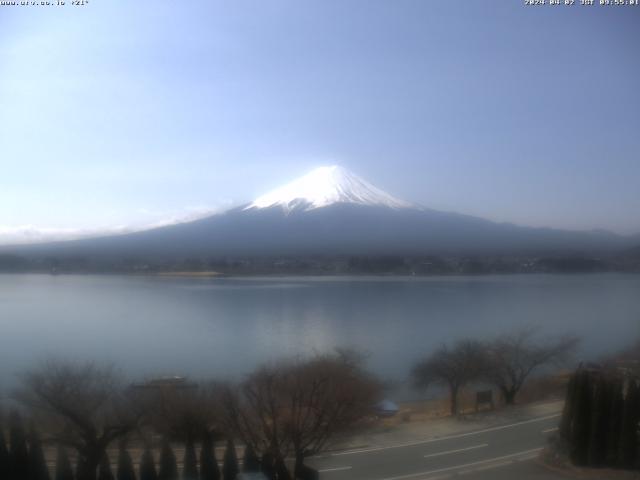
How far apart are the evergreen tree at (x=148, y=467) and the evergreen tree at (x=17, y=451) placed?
2.39ft

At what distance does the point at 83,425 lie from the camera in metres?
3.52

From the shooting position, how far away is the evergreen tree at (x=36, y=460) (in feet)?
11.2

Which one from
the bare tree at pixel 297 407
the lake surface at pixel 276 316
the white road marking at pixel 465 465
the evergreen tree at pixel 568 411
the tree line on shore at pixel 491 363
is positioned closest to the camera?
the white road marking at pixel 465 465

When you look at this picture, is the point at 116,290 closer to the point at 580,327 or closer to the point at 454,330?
the point at 454,330

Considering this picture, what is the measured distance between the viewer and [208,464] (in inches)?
134

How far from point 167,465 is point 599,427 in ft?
9.07

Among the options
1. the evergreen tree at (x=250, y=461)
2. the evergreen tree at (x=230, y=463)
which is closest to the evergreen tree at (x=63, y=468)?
the evergreen tree at (x=230, y=463)

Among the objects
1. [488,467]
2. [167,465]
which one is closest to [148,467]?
[167,465]

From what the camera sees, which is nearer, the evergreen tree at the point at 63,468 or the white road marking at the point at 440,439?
the evergreen tree at the point at 63,468

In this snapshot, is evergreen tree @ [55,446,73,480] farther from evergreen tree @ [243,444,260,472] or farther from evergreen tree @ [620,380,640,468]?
evergreen tree @ [620,380,640,468]

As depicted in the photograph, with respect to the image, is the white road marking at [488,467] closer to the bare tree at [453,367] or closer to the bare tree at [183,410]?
the bare tree at [453,367]

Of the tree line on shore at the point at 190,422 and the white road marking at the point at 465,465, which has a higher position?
the tree line on shore at the point at 190,422

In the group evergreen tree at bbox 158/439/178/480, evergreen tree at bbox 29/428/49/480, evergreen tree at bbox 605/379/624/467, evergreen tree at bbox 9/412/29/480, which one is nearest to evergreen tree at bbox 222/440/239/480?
evergreen tree at bbox 158/439/178/480

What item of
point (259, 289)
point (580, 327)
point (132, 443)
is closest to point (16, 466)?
point (132, 443)
